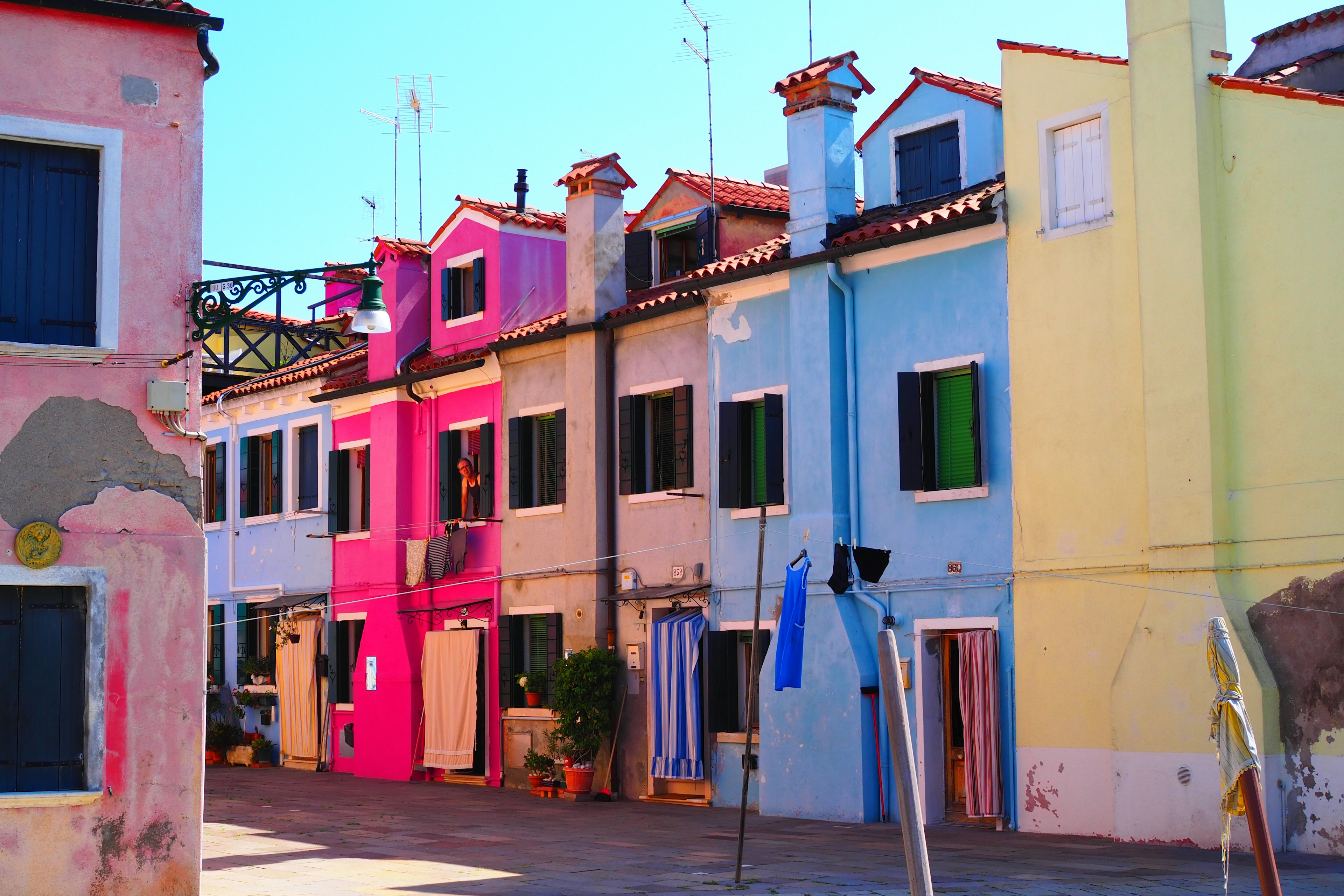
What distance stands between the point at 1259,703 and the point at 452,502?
46.7 ft

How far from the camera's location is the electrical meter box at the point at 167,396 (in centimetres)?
1167

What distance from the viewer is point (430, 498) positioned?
2605 centimetres

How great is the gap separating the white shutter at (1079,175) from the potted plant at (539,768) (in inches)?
406

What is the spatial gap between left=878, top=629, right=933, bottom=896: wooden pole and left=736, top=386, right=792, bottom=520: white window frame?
1212 centimetres

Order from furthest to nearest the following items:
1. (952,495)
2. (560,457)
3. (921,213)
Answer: (560,457) < (921,213) < (952,495)

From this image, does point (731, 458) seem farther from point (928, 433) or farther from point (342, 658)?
point (342, 658)

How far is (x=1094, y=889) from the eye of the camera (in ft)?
39.8

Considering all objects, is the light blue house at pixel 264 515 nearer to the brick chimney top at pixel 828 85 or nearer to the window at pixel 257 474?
the window at pixel 257 474

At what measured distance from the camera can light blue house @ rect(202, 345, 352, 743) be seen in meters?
28.5

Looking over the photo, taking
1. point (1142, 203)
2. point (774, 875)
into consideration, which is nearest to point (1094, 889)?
point (774, 875)

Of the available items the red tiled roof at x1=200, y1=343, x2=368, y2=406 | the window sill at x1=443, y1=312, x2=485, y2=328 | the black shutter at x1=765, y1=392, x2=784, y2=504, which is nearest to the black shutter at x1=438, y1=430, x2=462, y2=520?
the window sill at x1=443, y1=312, x2=485, y2=328

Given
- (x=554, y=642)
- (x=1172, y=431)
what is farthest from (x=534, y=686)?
(x=1172, y=431)

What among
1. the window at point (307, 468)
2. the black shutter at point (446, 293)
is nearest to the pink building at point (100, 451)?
the black shutter at point (446, 293)

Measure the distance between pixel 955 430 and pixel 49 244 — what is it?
395 inches
